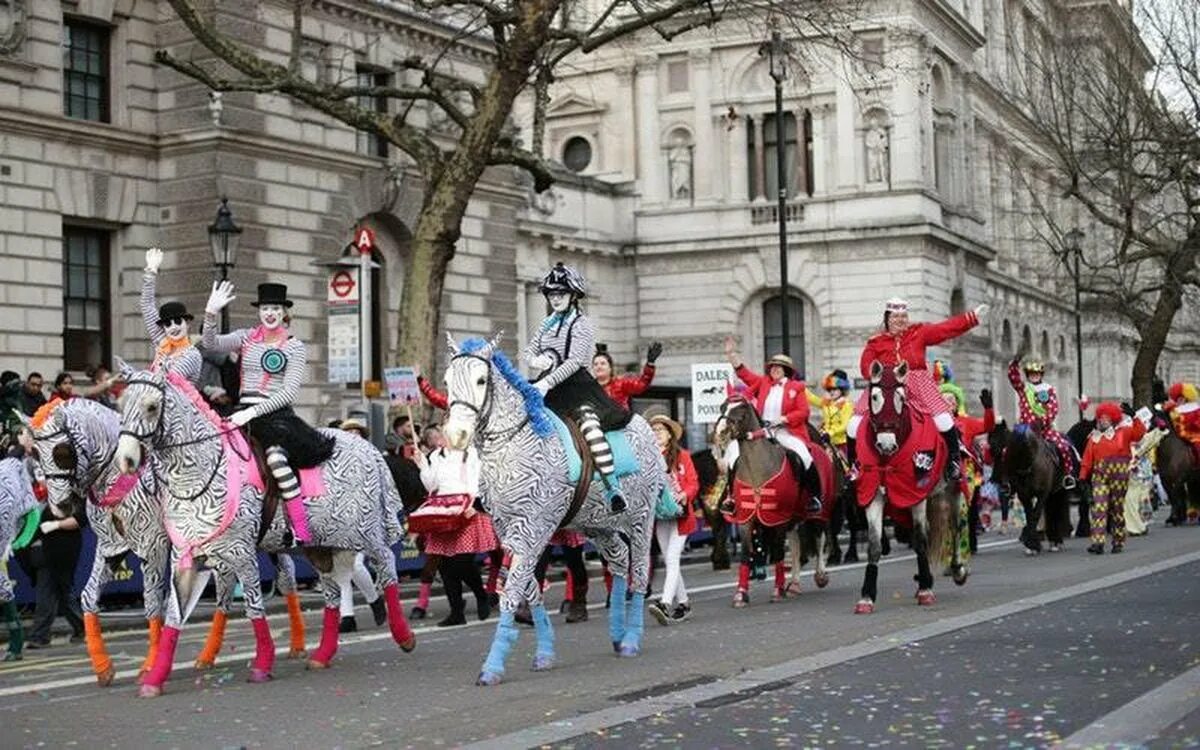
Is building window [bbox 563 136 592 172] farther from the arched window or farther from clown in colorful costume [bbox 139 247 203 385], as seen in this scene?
clown in colorful costume [bbox 139 247 203 385]

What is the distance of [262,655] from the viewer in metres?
12.6

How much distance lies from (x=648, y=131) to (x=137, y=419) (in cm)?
5647

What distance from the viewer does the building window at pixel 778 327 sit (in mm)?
64750

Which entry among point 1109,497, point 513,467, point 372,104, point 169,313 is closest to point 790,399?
point 513,467

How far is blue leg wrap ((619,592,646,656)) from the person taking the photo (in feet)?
43.7

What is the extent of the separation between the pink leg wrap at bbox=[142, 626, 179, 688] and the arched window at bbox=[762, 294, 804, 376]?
52.9 meters

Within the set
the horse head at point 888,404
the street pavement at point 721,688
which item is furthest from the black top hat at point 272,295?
the horse head at point 888,404

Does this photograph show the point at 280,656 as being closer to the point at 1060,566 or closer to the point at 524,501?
the point at 524,501

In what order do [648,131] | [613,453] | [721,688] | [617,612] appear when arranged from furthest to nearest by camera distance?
[648,131], [617,612], [613,453], [721,688]

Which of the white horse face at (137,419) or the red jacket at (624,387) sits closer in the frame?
the white horse face at (137,419)

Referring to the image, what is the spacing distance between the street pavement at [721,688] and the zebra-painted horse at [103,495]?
515mm

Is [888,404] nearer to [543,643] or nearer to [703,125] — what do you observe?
[543,643]

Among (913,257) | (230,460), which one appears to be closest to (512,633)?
(230,460)

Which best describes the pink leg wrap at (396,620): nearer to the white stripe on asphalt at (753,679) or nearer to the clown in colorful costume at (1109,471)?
the white stripe on asphalt at (753,679)
